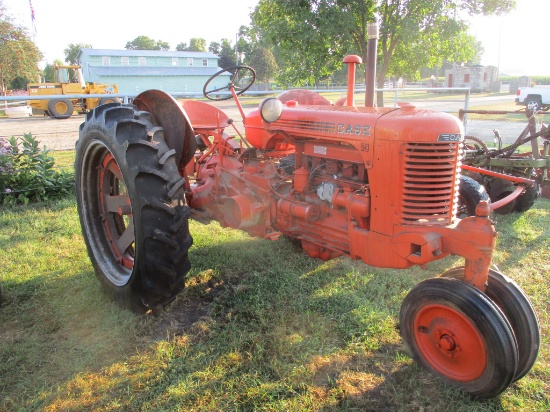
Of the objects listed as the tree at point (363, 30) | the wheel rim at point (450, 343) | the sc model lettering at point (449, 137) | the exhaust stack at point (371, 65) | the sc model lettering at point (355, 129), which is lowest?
the wheel rim at point (450, 343)

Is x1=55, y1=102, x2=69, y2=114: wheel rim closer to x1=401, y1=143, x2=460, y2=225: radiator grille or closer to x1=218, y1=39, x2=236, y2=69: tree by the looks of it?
x1=401, y1=143, x2=460, y2=225: radiator grille

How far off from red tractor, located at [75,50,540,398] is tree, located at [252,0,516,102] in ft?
20.6

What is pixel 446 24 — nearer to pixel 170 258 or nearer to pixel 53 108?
pixel 170 258

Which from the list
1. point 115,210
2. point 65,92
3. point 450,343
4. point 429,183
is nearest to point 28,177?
point 115,210

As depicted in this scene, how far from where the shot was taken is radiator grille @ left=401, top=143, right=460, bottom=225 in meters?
2.56

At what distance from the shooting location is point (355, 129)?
2.85m

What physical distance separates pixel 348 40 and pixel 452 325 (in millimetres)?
8530

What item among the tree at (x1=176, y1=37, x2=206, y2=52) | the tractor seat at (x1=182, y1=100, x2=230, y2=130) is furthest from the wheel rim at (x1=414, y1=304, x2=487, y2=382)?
the tree at (x1=176, y1=37, x2=206, y2=52)

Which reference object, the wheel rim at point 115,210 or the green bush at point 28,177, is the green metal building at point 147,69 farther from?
the wheel rim at point 115,210

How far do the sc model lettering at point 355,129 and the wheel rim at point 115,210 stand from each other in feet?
5.76

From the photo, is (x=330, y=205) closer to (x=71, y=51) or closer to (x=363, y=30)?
(x=363, y=30)

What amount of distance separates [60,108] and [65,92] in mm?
2173

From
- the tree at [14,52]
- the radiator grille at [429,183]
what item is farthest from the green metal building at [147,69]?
the radiator grille at [429,183]

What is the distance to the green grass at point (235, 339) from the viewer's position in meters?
2.41
